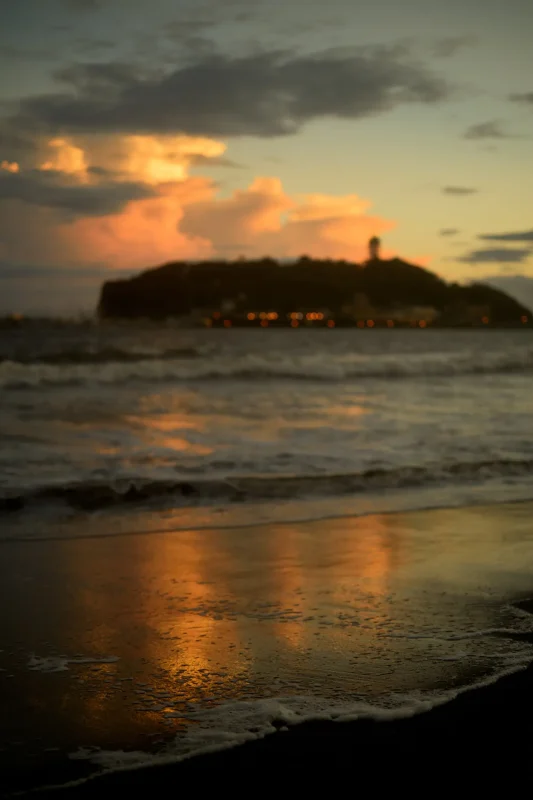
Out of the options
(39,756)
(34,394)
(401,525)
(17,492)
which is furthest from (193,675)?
(34,394)

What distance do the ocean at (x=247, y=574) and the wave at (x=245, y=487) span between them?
29 millimetres

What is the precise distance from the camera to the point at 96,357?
126 feet

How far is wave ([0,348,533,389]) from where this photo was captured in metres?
28.5

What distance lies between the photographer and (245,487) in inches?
362

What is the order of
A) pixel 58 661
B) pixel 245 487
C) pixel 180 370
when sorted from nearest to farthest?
pixel 58 661, pixel 245 487, pixel 180 370

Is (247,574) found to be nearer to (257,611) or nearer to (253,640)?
(257,611)

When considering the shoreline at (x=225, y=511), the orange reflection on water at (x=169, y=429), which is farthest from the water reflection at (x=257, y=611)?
Result: the orange reflection on water at (x=169, y=429)

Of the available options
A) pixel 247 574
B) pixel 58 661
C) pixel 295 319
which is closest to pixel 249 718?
pixel 58 661

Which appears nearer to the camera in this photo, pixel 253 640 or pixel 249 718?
pixel 249 718

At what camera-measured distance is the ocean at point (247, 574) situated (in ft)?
11.3

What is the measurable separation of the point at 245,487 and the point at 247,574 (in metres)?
3.63

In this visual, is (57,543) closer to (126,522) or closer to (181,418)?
(126,522)

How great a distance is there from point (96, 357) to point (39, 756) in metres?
36.2

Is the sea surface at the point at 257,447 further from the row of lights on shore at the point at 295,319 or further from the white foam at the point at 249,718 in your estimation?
the row of lights on shore at the point at 295,319
